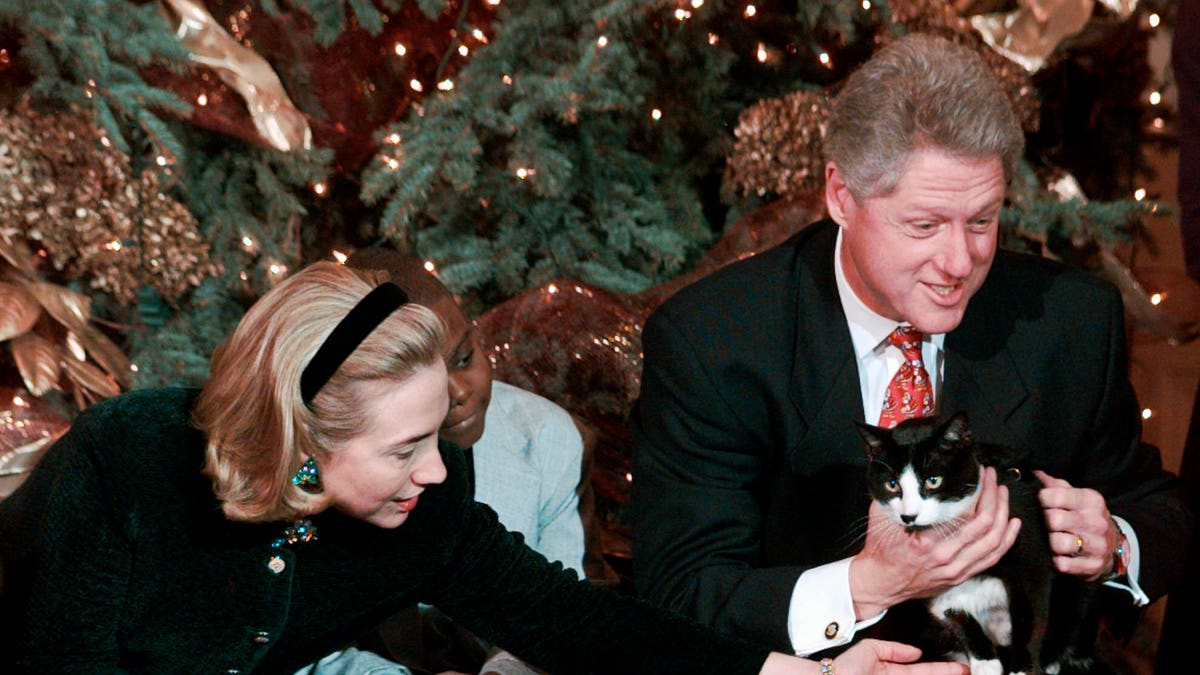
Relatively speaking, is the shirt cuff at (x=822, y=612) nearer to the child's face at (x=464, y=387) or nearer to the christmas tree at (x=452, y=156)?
the child's face at (x=464, y=387)

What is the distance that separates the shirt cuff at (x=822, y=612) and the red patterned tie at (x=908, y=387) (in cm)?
26

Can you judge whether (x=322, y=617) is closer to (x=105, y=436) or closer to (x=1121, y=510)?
(x=105, y=436)

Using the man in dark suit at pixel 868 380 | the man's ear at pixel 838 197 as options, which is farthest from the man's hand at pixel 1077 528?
the man's ear at pixel 838 197

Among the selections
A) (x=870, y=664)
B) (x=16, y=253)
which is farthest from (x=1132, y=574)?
(x=16, y=253)

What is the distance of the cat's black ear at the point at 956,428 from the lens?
1.72 meters

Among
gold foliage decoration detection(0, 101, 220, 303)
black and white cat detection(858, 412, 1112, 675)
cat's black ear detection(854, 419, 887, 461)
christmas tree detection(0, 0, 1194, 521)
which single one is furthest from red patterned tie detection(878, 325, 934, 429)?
gold foliage decoration detection(0, 101, 220, 303)

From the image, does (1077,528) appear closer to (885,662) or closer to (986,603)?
(986,603)

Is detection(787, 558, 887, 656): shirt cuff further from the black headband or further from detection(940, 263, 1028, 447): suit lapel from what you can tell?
the black headband

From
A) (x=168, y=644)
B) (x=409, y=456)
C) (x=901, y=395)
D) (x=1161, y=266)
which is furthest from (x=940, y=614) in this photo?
(x=1161, y=266)

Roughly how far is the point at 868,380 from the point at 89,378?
6.98ft

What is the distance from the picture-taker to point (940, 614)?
6.32ft

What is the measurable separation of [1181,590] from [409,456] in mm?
1740

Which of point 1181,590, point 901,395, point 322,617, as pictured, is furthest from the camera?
point 1181,590

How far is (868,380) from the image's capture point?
2.15 m
